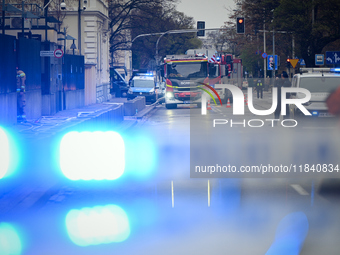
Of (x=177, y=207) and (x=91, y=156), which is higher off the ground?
(x=91, y=156)

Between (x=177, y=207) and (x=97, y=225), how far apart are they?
4.71 feet

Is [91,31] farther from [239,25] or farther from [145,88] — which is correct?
[239,25]

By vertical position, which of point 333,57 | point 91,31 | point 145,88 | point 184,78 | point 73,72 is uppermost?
point 91,31

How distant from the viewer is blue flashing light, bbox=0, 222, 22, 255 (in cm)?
654

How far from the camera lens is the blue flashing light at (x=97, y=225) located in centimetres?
707

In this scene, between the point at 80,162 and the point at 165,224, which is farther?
the point at 80,162

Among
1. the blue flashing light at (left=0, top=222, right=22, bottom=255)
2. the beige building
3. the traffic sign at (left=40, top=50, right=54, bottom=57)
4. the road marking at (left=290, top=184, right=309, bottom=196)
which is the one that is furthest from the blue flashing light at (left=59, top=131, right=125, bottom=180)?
the beige building

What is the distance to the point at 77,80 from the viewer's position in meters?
41.4

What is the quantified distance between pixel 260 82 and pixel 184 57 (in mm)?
13959

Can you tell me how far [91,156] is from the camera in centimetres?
1220

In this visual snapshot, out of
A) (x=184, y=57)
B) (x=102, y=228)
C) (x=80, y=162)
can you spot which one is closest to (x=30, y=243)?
(x=102, y=228)

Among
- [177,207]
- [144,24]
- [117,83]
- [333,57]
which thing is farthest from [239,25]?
[177,207]

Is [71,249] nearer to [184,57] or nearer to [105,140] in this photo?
[105,140]

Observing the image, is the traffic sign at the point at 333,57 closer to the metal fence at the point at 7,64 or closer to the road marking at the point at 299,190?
the metal fence at the point at 7,64
